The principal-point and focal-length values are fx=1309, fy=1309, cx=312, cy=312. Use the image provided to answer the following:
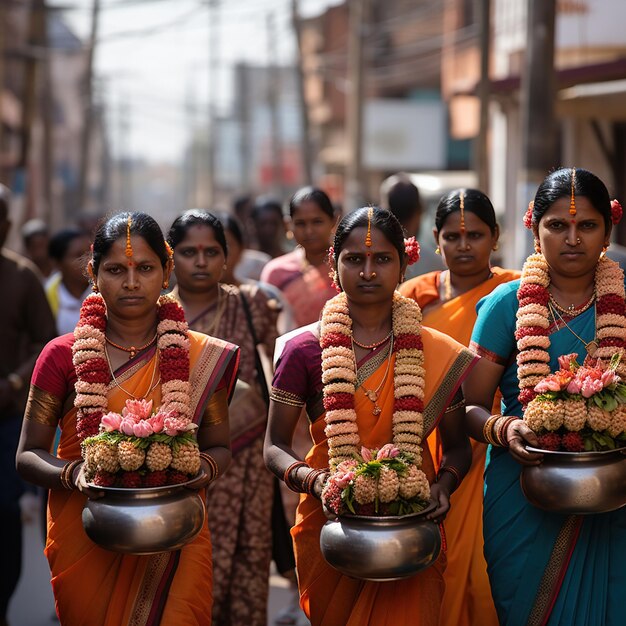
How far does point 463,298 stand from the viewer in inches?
243

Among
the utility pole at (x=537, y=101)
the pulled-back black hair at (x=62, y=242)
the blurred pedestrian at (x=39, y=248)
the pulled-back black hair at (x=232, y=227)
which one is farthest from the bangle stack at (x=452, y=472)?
the blurred pedestrian at (x=39, y=248)

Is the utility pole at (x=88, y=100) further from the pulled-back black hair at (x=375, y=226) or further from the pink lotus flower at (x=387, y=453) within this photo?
the pink lotus flower at (x=387, y=453)

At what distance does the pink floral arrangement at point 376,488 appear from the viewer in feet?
13.5

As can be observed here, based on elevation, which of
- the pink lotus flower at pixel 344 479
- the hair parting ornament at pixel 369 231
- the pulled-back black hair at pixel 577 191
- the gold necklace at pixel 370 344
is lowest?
the pink lotus flower at pixel 344 479

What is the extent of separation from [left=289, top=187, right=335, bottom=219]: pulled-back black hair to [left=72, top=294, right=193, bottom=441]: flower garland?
3.16 metres

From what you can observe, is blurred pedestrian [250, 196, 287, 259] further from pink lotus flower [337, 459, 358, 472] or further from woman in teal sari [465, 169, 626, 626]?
pink lotus flower [337, 459, 358, 472]

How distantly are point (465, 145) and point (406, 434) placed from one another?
31032 mm

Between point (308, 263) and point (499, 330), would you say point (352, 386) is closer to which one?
point (499, 330)

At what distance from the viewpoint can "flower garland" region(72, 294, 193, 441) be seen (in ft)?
14.7

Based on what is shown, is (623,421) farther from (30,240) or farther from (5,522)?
(30,240)

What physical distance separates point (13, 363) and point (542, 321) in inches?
148

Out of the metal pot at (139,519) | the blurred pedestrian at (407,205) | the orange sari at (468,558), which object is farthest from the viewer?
the blurred pedestrian at (407,205)

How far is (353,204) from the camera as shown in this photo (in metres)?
22.9

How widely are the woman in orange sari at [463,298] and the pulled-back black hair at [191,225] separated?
37.9 inches
